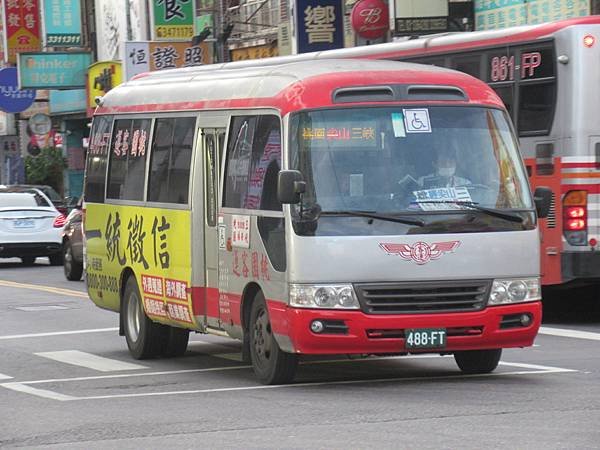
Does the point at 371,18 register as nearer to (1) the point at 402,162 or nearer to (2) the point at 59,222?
(2) the point at 59,222

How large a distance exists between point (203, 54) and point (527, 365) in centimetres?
2871

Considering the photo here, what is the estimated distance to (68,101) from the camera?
59.3 meters

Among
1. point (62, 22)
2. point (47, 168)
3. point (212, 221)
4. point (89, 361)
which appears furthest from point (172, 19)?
point (212, 221)

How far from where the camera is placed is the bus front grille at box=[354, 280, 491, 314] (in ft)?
41.8

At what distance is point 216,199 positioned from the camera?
14617 millimetres

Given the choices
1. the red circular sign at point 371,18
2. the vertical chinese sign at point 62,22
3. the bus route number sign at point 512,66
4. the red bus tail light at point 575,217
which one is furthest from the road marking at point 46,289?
the vertical chinese sign at point 62,22

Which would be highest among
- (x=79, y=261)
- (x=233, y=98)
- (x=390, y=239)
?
(x=233, y=98)

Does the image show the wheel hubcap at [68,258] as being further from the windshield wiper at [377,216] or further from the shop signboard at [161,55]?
the windshield wiper at [377,216]

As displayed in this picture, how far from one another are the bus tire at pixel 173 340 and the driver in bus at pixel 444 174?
4112 mm

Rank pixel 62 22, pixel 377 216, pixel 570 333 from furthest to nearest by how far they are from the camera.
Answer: pixel 62 22
pixel 570 333
pixel 377 216

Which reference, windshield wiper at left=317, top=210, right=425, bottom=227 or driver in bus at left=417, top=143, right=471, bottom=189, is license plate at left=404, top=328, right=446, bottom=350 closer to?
windshield wiper at left=317, top=210, right=425, bottom=227

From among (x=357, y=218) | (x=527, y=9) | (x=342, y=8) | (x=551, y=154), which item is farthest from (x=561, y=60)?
(x=342, y=8)

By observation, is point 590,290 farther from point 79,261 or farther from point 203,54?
point 203,54

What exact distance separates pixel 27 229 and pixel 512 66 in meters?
16.9
